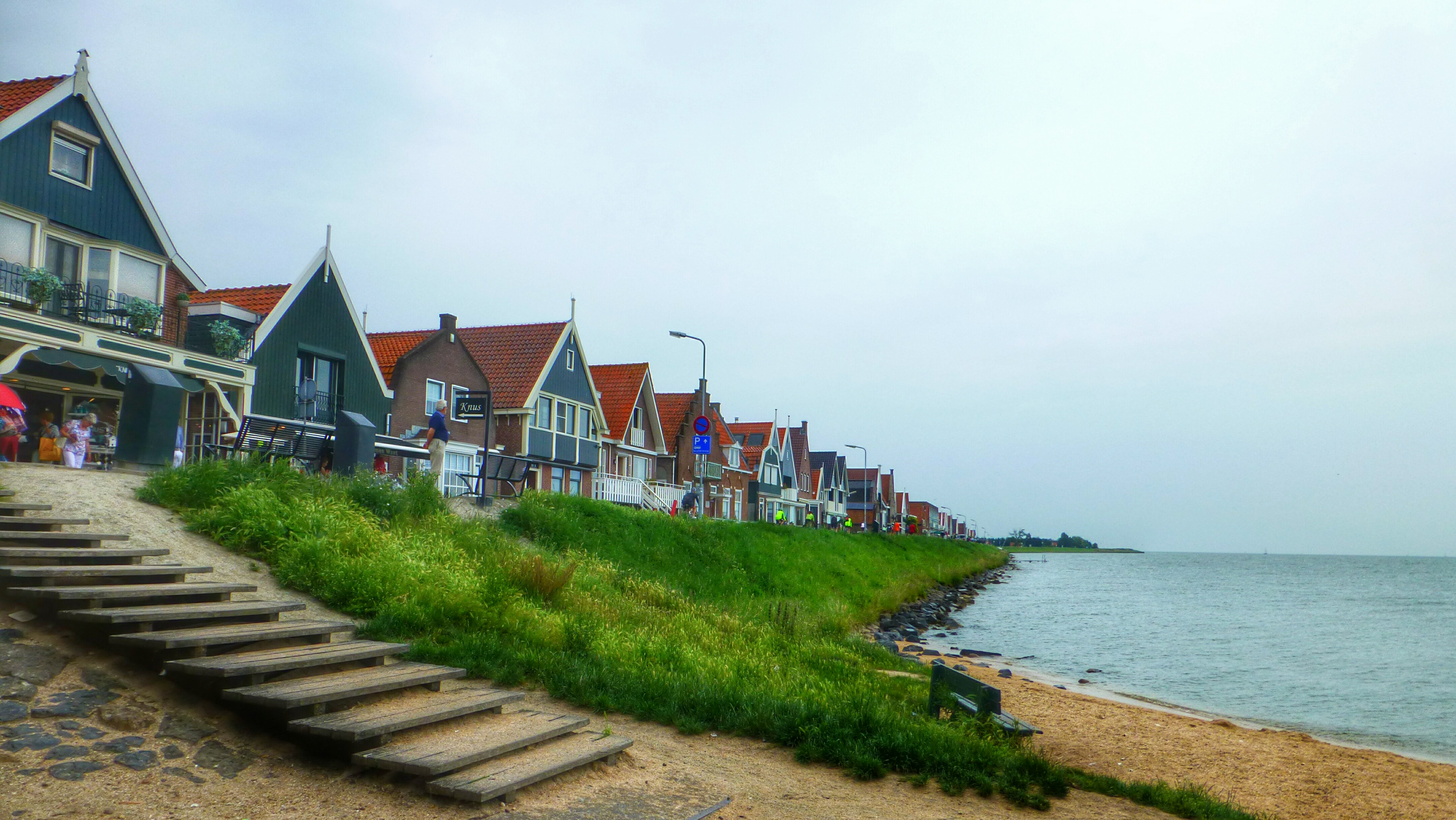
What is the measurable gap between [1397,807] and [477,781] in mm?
11375

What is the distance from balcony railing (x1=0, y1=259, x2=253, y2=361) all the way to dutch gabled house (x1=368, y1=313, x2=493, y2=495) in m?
10.0

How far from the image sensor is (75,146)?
23453 millimetres

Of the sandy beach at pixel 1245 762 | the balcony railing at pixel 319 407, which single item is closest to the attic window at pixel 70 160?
the balcony railing at pixel 319 407

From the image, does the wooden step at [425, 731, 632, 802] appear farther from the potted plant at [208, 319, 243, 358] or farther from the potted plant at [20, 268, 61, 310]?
the potted plant at [208, 319, 243, 358]

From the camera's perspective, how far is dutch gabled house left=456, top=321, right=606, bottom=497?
40.4 metres

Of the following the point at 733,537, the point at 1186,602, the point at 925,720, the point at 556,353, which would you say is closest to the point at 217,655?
the point at 925,720

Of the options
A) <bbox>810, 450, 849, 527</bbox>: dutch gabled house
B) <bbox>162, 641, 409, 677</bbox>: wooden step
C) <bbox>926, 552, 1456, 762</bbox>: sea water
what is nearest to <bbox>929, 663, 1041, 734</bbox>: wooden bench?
<bbox>162, 641, 409, 677</bbox>: wooden step

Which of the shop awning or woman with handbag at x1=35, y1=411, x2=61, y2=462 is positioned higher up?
the shop awning

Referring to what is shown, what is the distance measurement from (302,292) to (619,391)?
75.7 feet

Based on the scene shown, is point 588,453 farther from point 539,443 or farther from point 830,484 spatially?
point 830,484

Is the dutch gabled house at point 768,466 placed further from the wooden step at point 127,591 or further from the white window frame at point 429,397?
the wooden step at point 127,591

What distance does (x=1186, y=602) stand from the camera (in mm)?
51969

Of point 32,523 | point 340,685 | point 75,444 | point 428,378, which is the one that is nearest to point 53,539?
point 32,523

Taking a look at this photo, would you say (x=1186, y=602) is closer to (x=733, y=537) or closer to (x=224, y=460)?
(x=733, y=537)
